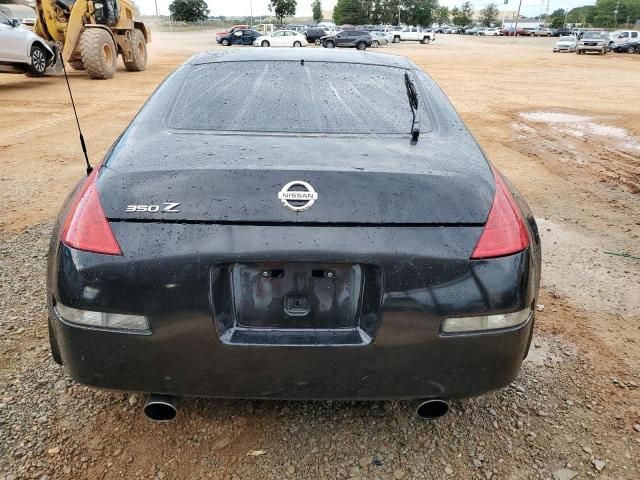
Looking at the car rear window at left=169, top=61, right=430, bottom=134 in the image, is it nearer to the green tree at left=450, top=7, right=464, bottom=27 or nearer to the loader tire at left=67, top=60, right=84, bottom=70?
the loader tire at left=67, top=60, right=84, bottom=70

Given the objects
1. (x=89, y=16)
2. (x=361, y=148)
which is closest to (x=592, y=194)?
(x=361, y=148)

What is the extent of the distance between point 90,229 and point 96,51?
15.1 metres

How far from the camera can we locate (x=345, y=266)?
1708 mm

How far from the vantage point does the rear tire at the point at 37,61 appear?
13.2 metres

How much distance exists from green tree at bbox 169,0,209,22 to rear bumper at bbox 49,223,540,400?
88.0m

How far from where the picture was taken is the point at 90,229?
68.6 inches

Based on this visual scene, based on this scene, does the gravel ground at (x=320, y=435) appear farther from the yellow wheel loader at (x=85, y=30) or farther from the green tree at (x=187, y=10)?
the green tree at (x=187, y=10)

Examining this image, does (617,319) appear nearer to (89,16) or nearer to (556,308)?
(556,308)

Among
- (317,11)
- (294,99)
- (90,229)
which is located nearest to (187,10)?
(317,11)

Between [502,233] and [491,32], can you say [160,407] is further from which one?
[491,32]

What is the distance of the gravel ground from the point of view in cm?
207

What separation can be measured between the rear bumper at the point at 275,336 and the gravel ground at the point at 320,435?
43cm

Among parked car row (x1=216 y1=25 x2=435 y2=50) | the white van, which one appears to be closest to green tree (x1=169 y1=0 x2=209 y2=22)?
parked car row (x1=216 y1=25 x2=435 y2=50)

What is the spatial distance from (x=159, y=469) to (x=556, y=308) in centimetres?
251
